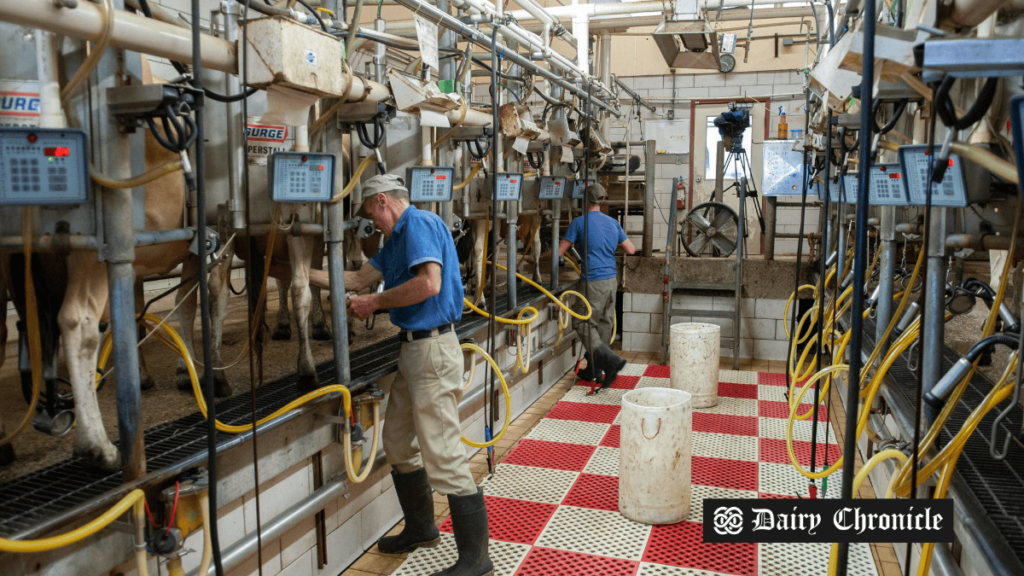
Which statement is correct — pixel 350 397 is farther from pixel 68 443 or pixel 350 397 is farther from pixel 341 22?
pixel 341 22

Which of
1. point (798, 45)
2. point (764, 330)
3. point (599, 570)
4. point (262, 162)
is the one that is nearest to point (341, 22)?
point (262, 162)

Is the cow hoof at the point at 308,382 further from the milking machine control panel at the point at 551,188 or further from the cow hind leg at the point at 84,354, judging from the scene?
the milking machine control panel at the point at 551,188

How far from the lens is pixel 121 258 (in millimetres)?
2268

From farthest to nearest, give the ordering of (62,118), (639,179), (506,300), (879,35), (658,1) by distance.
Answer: (639,179) < (658,1) < (506,300) < (62,118) < (879,35)

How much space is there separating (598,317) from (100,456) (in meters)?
5.12

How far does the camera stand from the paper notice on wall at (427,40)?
3326 mm

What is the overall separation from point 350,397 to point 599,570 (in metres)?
1.42

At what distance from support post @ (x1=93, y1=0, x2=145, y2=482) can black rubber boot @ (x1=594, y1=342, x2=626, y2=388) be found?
485 centimetres

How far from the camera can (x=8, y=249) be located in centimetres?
223

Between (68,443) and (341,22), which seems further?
(341,22)

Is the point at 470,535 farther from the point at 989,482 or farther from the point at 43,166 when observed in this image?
the point at 43,166

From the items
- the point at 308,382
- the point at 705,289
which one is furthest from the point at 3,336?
the point at 705,289

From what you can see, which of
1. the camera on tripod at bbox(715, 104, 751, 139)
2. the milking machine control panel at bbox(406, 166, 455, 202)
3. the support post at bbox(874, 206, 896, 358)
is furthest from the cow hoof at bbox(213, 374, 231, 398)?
the camera on tripod at bbox(715, 104, 751, 139)

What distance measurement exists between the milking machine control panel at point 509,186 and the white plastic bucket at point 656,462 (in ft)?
6.78
